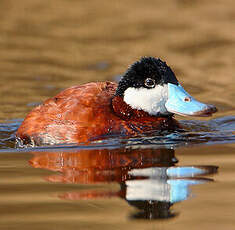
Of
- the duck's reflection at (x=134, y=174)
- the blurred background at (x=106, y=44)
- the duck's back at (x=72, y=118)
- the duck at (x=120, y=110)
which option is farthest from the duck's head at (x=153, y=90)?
the blurred background at (x=106, y=44)

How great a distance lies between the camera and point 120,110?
700 cm

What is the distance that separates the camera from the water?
4.55 metres

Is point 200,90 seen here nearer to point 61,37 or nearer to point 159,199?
point 61,37

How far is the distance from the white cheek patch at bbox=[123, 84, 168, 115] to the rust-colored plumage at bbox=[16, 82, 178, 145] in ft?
0.22

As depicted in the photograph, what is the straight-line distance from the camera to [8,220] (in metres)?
4.42

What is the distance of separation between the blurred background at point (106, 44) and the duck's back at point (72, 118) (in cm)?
204

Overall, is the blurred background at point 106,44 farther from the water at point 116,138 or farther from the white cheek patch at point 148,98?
the white cheek patch at point 148,98

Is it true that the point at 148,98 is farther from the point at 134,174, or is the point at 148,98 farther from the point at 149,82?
Result: the point at 134,174

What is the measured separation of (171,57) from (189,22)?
2.28 meters

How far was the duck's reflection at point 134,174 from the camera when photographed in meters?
4.67

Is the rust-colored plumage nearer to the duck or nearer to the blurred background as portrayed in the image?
the duck

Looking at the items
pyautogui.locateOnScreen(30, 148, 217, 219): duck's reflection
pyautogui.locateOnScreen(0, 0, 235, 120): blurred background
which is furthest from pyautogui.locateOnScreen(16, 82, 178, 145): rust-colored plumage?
pyautogui.locateOnScreen(0, 0, 235, 120): blurred background

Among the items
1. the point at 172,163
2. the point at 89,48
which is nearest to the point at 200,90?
the point at 89,48

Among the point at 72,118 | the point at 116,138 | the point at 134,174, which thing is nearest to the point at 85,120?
the point at 72,118
